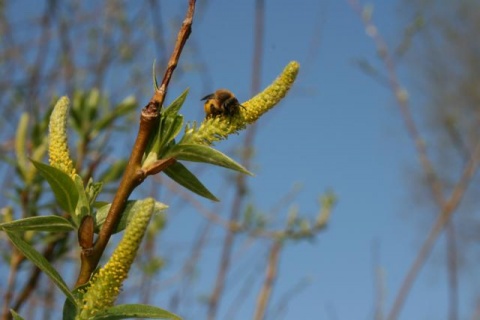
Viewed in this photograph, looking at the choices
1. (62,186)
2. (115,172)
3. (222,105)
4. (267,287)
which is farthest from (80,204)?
(267,287)

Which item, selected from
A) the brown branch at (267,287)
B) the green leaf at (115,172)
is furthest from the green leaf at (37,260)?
the brown branch at (267,287)

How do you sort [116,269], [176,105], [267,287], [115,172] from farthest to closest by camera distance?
[267,287], [115,172], [176,105], [116,269]

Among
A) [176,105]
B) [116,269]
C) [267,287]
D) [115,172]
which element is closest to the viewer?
[116,269]

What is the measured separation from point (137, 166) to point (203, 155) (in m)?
0.05

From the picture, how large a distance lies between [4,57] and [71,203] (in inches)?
85.2

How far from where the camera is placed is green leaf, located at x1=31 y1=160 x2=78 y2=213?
493 millimetres

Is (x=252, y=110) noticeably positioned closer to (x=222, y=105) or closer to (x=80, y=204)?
(x=222, y=105)

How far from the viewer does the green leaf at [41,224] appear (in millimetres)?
487

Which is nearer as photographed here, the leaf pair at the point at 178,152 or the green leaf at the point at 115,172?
the leaf pair at the point at 178,152

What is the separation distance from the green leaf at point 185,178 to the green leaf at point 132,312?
0.10 metres

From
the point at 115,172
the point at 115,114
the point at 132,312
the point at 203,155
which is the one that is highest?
the point at 115,114

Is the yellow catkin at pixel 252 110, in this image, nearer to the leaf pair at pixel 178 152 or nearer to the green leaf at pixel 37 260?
the leaf pair at pixel 178 152

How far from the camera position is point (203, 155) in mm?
491

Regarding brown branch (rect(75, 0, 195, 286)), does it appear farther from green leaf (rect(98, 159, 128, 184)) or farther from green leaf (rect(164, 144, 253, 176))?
green leaf (rect(98, 159, 128, 184))
